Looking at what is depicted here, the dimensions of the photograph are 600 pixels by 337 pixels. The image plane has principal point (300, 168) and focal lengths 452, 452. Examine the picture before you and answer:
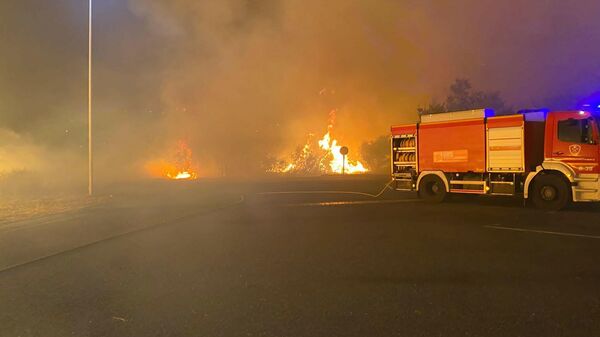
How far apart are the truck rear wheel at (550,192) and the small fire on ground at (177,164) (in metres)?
34.7

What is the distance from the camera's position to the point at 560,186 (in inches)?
479

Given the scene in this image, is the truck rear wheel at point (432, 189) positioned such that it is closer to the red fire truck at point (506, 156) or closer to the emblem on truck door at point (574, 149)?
the red fire truck at point (506, 156)

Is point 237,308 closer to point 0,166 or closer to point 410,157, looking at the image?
point 410,157

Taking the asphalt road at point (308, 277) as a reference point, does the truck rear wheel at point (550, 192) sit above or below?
above

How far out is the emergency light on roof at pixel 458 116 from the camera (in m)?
13.6

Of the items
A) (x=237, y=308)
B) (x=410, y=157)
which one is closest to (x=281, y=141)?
(x=410, y=157)

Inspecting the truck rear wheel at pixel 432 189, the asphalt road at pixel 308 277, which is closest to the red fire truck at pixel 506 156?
the truck rear wheel at pixel 432 189

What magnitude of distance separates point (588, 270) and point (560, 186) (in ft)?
→ 23.3

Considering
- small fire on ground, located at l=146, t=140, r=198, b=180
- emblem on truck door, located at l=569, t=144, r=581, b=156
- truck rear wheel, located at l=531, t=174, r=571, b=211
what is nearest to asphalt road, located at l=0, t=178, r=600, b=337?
truck rear wheel, located at l=531, t=174, r=571, b=211

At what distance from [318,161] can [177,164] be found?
45.7 feet

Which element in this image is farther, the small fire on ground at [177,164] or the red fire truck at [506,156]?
the small fire on ground at [177,164]

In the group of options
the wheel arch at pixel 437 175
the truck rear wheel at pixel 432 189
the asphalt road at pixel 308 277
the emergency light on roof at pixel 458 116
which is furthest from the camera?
the truck rear wheel at pixel 432 189

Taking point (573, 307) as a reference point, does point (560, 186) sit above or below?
above

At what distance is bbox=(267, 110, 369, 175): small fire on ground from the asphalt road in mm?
33815
